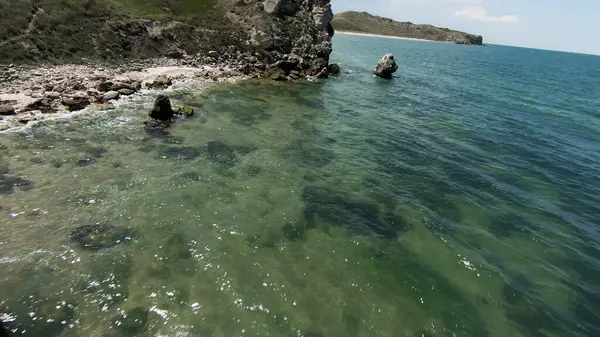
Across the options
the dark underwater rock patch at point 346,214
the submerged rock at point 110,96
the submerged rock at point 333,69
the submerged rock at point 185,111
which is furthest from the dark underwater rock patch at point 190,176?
the submerged rock at point 333,69

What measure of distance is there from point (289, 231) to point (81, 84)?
34.3 meters

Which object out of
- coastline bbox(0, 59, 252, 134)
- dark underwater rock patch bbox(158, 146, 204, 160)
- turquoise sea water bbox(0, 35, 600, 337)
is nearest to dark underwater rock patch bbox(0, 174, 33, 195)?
turquoise sea water bbox(0, 35, 600, 337)

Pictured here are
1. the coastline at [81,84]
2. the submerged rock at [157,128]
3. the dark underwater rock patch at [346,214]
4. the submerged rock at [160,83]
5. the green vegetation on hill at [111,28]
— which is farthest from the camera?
the submerged rock at [160,83]

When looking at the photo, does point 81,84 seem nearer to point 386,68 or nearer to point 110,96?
point 110,96

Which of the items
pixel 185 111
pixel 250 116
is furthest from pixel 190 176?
pixel 250 116

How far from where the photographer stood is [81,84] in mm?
39594

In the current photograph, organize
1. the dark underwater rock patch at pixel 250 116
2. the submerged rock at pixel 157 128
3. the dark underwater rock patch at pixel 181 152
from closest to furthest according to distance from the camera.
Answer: the dark underwater rock patch at pixel 181 152
the submerged rock at pixel 157 128
the dark underwater rock patch at pixel 250 116

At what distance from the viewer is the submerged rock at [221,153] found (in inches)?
1097

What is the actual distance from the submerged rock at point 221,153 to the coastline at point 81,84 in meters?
14.4

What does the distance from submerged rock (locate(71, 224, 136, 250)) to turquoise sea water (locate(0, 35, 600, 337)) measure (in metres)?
0.18

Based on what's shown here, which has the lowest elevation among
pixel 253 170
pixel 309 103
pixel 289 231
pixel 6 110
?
pixel 309 103

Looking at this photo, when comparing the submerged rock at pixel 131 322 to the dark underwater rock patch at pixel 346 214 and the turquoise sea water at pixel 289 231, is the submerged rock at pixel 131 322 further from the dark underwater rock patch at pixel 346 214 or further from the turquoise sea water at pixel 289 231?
the dark underwater rock patch at pixel 346 214

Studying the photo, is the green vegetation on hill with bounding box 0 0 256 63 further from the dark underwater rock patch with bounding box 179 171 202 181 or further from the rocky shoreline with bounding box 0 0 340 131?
the dark underwater rock patch with bounding box 179 171 202 181

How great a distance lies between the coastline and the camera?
32344 mm
